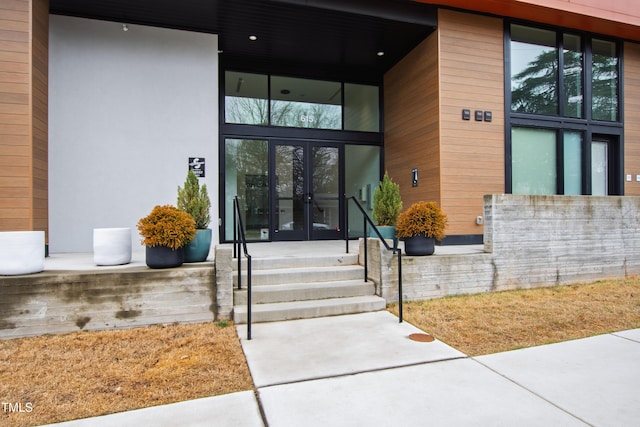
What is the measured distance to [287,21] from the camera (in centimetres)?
641

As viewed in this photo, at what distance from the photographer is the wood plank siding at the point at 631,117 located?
7969mm

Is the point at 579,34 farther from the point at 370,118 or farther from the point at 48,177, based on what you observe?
the point at 48,177

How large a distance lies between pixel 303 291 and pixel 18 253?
3007mm

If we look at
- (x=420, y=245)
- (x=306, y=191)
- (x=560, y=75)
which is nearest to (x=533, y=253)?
(x=420, y=245)

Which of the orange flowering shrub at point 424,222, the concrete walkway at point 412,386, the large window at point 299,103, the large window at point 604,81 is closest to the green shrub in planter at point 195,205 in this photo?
the concrete walkway at point 412,386

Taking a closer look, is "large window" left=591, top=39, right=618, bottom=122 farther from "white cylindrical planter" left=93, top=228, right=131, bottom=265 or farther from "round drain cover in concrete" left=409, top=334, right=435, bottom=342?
"white cylindrical planter" left=93, top=228, right=131, bottom=265

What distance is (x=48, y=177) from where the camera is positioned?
5.93 meters

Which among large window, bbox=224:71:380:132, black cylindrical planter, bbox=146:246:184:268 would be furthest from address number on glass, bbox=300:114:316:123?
black cylindrical planter, bbox=146:246:184:268

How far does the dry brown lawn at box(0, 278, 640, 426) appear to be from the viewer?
2510 mm

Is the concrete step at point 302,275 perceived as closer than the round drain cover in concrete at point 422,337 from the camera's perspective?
No

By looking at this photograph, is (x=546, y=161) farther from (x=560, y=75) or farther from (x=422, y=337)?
(x=422, y=337)

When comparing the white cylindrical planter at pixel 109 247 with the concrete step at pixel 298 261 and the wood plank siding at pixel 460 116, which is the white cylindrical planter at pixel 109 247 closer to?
the concrete step at pixel 298 261

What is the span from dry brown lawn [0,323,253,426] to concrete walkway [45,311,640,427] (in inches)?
6.0

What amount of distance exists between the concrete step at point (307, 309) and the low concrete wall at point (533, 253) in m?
0.32
